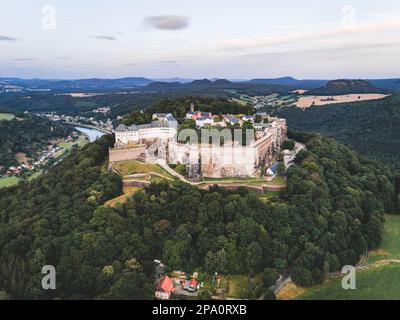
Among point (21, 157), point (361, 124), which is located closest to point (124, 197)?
point (21, 157)

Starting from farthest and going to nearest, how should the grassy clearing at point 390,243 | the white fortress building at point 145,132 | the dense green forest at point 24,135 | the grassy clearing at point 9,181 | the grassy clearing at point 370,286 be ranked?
the dense green forest at point 24,135, the grassy clearing at point 9,181, the white fortress building at point 145,132, the grassy clearing at point 390,243, the grassy clearing at point 370,286

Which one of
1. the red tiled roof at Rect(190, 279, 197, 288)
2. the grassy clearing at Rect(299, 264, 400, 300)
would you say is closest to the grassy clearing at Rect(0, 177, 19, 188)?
the red tiled roof at Rect(190, 279, 197, 288)

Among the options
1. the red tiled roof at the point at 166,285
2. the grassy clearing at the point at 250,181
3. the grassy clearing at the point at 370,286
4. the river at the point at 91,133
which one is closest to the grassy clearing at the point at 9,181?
the river at the point at 91,133

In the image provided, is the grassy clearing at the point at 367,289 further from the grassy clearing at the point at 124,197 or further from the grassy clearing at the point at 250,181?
the grassy clearing at the point at 124,197

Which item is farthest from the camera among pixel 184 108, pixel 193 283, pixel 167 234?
pixel 184 108

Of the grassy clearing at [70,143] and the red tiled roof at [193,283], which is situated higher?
the grassy clearing at [70,143]

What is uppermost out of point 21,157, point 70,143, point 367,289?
point 70,143

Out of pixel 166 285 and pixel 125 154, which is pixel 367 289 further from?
pixel 125 154

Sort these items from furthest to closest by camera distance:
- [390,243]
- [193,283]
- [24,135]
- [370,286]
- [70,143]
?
[70,143] < [24,135] < [390,243] < [370,286] < [193,283]

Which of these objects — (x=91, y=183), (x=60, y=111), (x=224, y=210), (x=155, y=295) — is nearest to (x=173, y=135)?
(x=91, y=183)
